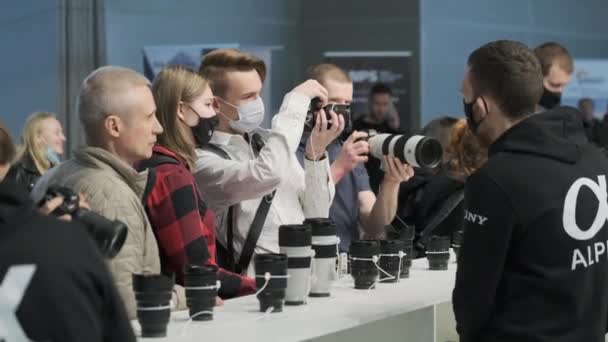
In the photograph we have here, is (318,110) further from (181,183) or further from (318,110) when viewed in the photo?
(181,183)

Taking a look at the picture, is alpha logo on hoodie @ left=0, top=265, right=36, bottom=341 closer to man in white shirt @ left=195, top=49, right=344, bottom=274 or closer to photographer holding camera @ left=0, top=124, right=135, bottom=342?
photographer holding camera @ left=0, top=124, right=135, bottom=342

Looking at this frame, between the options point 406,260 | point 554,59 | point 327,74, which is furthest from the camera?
point 554,59

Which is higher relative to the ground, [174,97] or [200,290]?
[174,97]

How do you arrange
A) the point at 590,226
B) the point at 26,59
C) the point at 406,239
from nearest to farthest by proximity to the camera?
the point at 590,226, the point at 406,239, the point at 26,59

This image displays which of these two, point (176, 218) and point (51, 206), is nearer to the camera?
point (51, 206)

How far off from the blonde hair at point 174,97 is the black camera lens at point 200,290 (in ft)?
1.82

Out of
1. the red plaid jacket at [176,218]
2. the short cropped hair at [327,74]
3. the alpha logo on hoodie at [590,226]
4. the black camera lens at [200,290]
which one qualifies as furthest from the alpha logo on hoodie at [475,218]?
the short cropped hair at [327,74]

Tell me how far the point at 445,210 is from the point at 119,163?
1932 mm

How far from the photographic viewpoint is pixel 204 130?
134 inches

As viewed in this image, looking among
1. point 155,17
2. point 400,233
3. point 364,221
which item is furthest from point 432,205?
point 155,17

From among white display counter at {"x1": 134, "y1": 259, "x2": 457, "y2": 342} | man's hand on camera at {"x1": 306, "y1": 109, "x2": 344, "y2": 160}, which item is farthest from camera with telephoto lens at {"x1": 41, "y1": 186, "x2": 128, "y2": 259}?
man's hand on camera at {"x1": 306, "y1": 109, "x2": 344, "y2": 160}

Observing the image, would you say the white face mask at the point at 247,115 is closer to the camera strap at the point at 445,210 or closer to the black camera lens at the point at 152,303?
the camera strap at the point at 445,210

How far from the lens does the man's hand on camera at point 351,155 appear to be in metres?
3.86

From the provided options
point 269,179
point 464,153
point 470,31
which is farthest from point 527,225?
point 470,31
